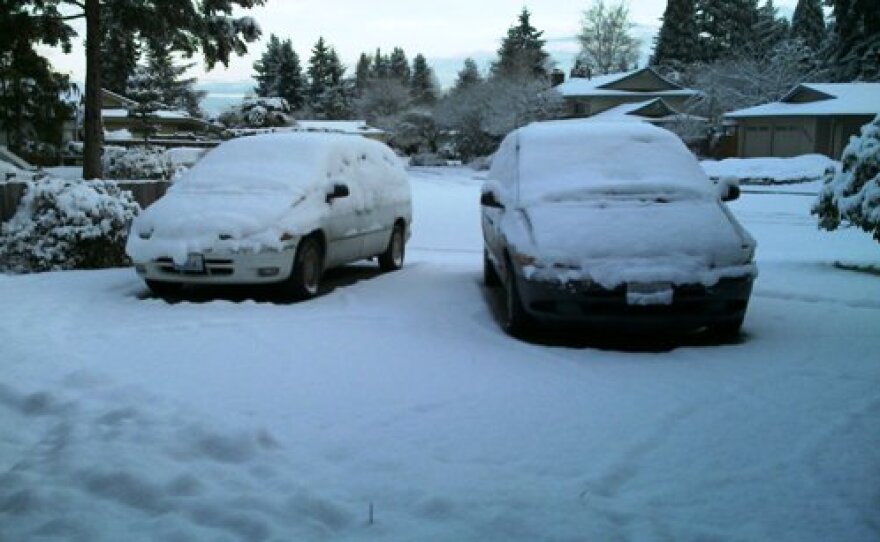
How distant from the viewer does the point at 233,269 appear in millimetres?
7461

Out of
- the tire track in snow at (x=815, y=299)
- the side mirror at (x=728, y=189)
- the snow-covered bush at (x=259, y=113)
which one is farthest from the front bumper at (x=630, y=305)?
the snow-covered bush at (x=259, y=113)

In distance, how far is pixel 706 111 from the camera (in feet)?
170

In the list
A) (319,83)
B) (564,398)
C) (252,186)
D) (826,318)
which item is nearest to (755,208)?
(826,318)

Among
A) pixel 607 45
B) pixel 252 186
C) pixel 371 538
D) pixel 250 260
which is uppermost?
pixel 607 45

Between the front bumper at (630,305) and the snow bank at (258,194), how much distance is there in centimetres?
277

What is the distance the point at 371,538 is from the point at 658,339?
4034mm

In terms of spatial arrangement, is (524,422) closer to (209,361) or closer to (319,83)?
(209,361)

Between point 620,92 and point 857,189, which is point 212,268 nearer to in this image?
point 857,189

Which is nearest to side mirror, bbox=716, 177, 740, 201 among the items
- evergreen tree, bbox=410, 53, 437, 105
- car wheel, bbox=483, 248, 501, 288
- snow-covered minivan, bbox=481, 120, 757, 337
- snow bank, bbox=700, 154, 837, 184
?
snow-covered minivan, bbox=481, 120, 757, 337

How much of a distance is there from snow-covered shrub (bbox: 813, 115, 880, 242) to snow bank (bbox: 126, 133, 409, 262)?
559 cm

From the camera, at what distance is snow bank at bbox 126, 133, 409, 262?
7.52 meters

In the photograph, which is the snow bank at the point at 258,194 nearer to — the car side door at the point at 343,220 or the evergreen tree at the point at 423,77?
the car side door at the point at 343,220

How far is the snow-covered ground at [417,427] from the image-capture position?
329cm

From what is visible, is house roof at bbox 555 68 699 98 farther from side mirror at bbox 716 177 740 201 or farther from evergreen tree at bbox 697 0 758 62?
side mirror at bbox 716 177 740 201
